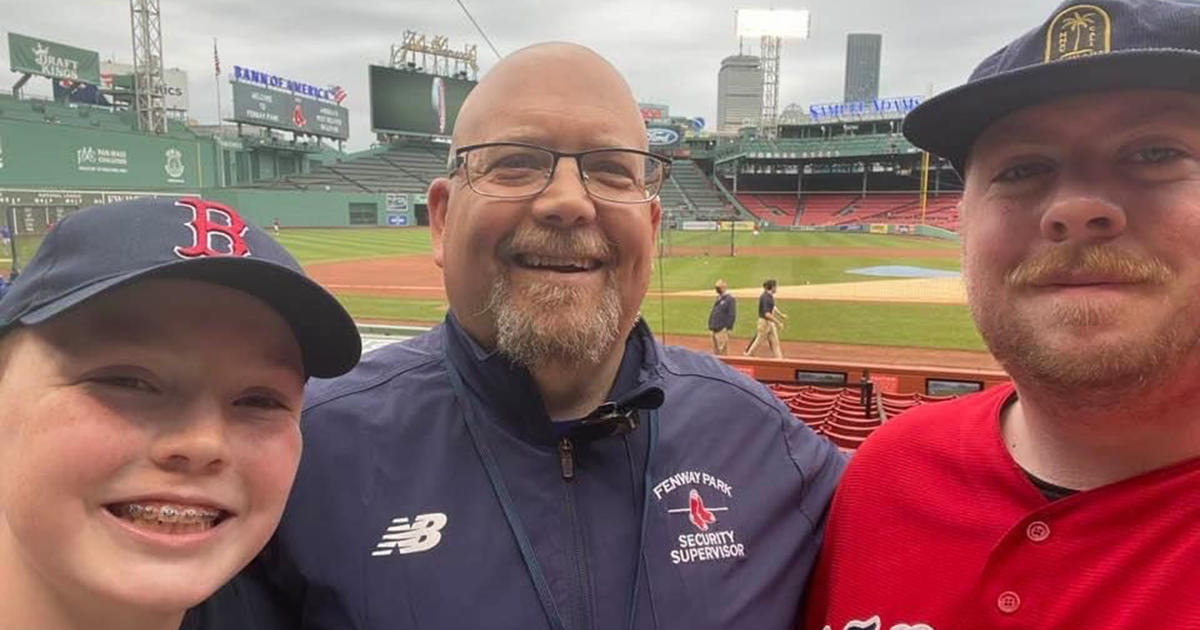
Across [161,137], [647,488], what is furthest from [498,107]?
[161,137]

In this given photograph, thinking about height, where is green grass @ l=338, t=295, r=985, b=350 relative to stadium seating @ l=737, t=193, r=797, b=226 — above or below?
below

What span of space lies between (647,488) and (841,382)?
26.9ft

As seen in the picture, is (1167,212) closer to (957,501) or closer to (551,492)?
(957,501)

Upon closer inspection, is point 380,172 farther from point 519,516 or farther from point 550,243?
point 519,516

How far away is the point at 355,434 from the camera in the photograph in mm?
1716

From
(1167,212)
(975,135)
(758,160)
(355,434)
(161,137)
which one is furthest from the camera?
(758,160)

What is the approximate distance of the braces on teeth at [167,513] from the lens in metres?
1.11

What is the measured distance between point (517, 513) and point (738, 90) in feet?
478

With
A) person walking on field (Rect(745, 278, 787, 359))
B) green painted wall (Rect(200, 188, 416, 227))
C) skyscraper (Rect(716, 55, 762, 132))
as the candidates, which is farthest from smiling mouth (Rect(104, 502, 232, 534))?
skyscraper (Rect(716, 55, 762, 132))

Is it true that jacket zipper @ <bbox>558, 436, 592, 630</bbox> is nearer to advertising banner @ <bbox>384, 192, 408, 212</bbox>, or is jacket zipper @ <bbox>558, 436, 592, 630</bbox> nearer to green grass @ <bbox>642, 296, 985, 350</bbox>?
green grass @ <bbox>642, 296, 985, 350</bbox>

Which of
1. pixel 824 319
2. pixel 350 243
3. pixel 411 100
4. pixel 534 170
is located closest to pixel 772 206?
pixel 411 100

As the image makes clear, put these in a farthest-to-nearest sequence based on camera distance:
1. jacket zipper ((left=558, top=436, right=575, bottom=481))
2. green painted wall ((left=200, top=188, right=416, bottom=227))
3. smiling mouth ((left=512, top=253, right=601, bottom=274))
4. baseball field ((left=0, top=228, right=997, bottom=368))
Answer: green painted wall ((left=200, top=188, right=416, bottom=227))
baseball field ((left=0, top=228, right=997, bottom=368))
smiling mouth ((left=512, top=253, right=601, bottom=274))
jacket zipper ((left=558, top=436, right=575, bottom=481))

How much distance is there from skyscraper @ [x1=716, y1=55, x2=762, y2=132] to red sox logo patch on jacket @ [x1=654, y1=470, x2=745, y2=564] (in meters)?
135

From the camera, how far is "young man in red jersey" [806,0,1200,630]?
130 centimetres
